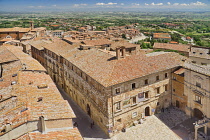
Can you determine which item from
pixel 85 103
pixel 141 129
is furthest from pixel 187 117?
pixel 85 103

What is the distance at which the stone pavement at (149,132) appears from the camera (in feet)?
100

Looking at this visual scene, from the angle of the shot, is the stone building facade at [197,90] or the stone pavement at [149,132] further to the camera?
the stone building facade at [197,90]

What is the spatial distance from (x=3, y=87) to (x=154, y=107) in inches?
965

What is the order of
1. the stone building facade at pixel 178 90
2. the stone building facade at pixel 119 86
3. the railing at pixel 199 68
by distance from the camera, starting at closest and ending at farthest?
the railing at pixel 199 68 → the stone building facade at pixel 119 86 → the stone building facade at pixel 178 90

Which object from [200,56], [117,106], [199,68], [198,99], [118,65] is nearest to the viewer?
[199,68]

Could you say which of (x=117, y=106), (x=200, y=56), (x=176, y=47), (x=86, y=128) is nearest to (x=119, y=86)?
(x=117, y=106)

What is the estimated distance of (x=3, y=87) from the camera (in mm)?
30688

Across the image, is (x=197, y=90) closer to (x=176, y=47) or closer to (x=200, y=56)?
(x=200, y=56)

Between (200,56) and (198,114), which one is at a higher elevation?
(200,56)

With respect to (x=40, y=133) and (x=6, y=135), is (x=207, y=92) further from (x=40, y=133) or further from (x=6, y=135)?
(x=6, y=135)

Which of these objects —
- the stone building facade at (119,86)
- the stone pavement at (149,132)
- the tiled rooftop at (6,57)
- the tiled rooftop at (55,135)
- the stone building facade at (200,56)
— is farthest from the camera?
the stone building facade at (200,56)

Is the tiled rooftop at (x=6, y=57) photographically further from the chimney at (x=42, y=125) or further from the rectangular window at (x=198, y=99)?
the rectangular window at (x=198, y=99)

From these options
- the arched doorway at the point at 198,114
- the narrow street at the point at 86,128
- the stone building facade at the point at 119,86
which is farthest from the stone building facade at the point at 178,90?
the narrow street at the point at 86,128

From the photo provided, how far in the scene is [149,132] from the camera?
31.7 metres
